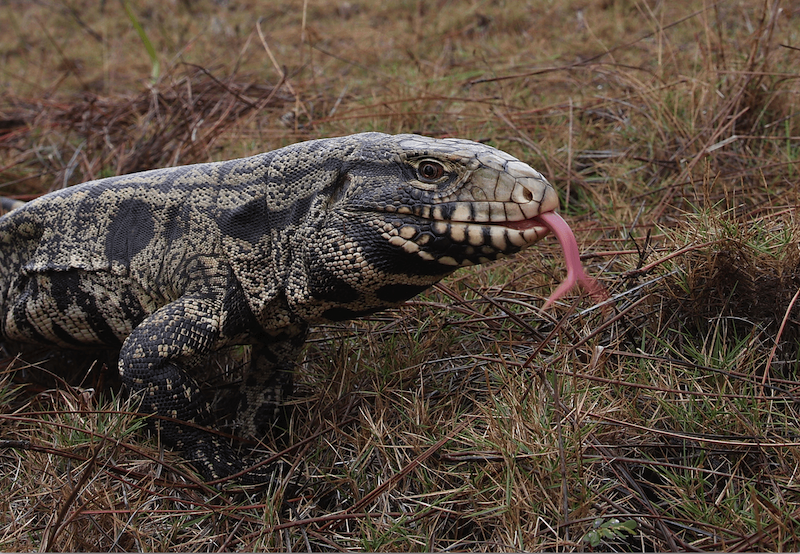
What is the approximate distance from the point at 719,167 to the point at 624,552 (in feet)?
9.88

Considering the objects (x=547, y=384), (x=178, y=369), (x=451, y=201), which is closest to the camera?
(x=451, y=201)

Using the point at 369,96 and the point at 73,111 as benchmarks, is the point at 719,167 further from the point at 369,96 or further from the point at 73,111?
the point at 73,111

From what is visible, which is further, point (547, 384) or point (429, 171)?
point (547, 384)

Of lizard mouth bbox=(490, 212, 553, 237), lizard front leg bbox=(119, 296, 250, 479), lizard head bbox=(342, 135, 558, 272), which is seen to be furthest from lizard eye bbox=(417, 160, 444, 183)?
lizard front leg bbox=(119, 296, 250, 479)

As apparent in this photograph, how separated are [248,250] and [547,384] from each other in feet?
4.96

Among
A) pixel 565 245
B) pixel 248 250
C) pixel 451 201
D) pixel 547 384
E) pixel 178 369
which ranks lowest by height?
pixel 547 384

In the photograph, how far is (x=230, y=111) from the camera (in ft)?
20.9

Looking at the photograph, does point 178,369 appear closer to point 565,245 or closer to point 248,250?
point 248,250

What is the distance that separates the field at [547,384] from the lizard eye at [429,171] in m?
0.90

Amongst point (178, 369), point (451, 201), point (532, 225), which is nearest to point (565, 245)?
point (532, 225)

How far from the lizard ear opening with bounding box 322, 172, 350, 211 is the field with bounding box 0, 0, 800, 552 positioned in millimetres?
896

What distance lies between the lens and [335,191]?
3127 millimetres

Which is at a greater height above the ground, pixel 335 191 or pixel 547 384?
pixel 335 191

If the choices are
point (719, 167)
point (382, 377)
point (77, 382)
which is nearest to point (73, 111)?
point (77, 382)
